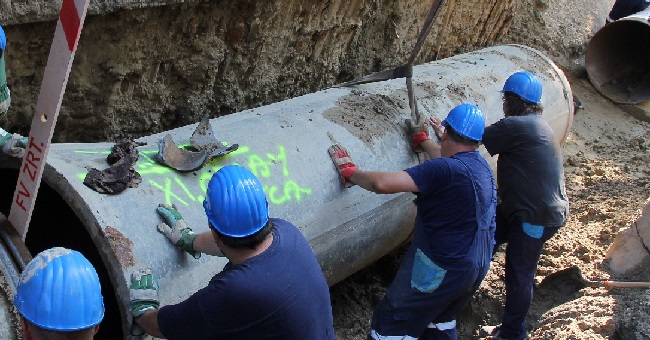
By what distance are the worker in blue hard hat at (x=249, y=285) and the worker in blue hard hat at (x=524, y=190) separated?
235 centimetres

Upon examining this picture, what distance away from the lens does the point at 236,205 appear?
2.48 m

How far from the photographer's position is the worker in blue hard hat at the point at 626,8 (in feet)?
30.0

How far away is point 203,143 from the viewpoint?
3.59 metres

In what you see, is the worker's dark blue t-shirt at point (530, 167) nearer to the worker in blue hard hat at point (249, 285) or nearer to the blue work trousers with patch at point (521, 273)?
the blue work trousers with patch at point (521, 273)

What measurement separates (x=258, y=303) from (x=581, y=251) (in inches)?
155

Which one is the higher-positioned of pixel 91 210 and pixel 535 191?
pixel 91 210

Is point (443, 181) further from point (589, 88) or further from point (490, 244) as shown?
point (589, 88)

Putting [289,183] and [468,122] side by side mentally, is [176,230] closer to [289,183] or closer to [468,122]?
[289,183]

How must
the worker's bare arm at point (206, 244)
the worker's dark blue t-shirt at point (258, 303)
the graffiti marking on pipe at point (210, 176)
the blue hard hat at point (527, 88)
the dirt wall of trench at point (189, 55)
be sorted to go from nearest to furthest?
the worker's dark blue t-shirt at point (258, 303) → the worker's bare arm at point (206, 244) → the graffiti marking on pipe at point (210, 176) → the dirt wall of trench at point (189, 55) → the blue hard hat at point (527, 88)

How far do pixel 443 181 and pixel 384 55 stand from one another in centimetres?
315

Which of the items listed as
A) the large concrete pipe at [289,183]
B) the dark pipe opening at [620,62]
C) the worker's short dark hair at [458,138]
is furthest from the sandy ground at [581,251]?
the worker's short dark hair at [458,138]

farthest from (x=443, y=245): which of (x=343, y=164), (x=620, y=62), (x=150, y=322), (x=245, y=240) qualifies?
(x=620, y=62)

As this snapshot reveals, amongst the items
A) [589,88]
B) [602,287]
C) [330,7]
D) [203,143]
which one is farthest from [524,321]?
[589,88]

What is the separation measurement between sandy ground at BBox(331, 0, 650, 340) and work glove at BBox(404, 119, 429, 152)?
1.14m
